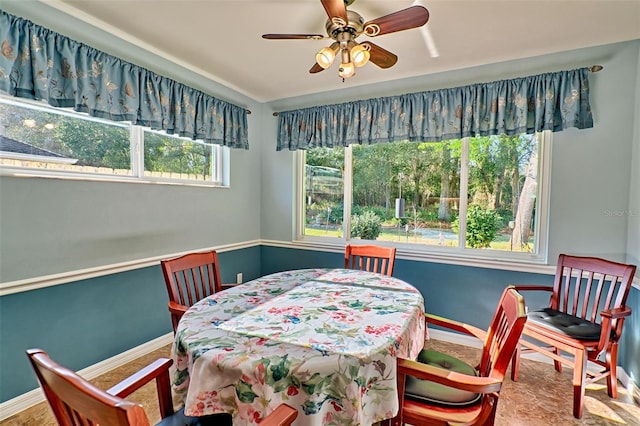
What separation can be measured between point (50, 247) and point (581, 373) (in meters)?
3.29

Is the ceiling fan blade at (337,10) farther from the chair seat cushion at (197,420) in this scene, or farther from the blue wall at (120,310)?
the blue wall at (120,310)

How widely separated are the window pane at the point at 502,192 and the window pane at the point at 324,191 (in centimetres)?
131

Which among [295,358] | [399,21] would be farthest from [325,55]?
[295,358]

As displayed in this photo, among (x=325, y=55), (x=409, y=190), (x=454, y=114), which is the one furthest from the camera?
(x=409, y=190)

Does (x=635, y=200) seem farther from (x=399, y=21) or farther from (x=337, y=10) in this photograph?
(x=337, y=10)

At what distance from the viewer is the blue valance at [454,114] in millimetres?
2286

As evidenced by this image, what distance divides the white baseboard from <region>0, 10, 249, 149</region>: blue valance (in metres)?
1.74

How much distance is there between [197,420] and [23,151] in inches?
73.5

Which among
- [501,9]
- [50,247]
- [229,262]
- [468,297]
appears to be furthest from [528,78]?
[50,247]

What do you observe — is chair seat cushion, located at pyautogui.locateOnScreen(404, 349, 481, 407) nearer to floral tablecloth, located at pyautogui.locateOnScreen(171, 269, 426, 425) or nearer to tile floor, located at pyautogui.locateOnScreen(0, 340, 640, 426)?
floral tablecloth, located at pyautogui.locateOnScreen(171, 269, 426, 425)

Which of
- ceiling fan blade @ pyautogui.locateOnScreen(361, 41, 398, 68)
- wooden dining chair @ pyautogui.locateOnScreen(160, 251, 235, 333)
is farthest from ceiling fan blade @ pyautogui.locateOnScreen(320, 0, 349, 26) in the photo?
wooden dining chair @ pyautogui.locateOnScreen(160, 251, 235, 333)

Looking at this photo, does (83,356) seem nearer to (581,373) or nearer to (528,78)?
(581,373)

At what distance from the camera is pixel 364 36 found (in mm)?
1992

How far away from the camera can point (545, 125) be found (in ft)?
7.67
